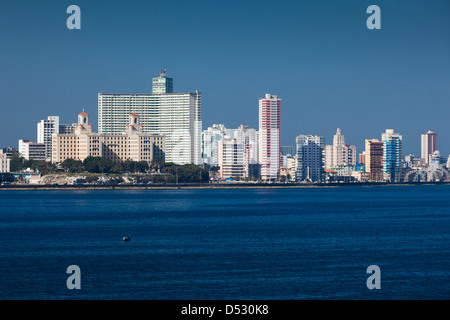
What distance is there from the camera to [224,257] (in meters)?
42.4

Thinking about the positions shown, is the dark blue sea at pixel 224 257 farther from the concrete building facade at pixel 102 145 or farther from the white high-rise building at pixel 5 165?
the white high-rise building at pixel 5 165

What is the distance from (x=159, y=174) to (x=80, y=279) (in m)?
144

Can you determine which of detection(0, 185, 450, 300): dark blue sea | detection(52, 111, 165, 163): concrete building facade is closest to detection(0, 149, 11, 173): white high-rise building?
detection(52, 111, 165, 163): concrete building facade

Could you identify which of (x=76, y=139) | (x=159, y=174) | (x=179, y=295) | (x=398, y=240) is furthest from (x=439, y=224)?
(x=76, y=139)

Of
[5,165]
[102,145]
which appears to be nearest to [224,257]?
[102,145]

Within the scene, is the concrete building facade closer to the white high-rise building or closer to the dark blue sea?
the white high-rise building

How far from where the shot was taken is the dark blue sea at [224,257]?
108ft

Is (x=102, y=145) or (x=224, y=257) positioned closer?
(x=224, y=257)

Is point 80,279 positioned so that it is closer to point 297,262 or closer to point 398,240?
point 297,262

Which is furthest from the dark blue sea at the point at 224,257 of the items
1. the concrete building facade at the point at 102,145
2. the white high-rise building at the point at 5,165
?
the white high-rise building at the point at 5,165

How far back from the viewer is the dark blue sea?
32.8 m

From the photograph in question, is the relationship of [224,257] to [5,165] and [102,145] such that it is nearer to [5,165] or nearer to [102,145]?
[102,145]

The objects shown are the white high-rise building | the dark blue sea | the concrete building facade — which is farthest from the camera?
the white high-rise building
